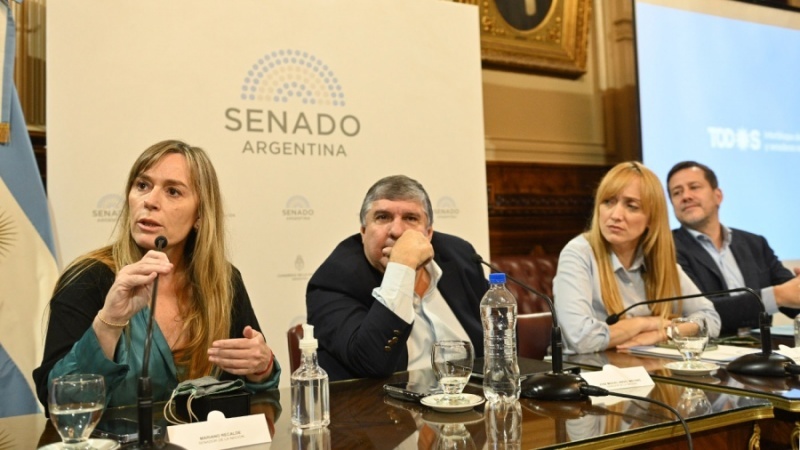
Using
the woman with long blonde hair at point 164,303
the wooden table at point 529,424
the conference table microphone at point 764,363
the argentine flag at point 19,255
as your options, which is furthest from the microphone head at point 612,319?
the argentine flag at point 19,255

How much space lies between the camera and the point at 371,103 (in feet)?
12.3

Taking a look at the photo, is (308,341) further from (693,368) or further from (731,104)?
(731,104)

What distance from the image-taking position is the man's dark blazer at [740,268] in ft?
10.1

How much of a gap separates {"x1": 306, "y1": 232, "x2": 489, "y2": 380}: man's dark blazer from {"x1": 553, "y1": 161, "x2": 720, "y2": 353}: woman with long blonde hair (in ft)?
1.24

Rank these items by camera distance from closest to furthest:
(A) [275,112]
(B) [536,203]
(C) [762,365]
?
(C) [762,365] < (A) [275,112] < (B) [536,203]

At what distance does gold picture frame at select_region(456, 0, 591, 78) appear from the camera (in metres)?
4.84

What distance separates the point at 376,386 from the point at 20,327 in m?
1.58

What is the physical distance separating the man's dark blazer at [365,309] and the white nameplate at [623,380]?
0.45m

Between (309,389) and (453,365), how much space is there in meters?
0.32

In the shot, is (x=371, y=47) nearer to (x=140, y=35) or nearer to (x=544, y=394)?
(x=140, y=35)

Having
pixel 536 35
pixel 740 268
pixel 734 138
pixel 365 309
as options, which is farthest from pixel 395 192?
pixel 734 138

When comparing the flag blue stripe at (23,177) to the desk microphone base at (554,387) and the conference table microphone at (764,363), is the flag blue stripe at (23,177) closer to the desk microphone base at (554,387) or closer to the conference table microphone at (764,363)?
the desk microphone base at (554,387)

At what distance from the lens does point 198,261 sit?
6.88 feet

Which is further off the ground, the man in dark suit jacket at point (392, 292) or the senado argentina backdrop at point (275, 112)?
the senado argentina backdrop at point (275, 112)
